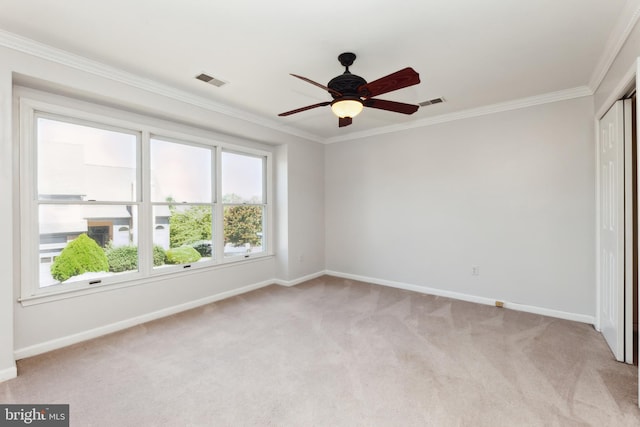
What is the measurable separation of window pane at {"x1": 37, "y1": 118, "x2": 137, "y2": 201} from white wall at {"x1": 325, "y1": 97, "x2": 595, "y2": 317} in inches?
136

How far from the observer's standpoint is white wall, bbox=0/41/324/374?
2346mm

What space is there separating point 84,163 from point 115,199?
1.52 ft

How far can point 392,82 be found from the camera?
2.19 meters

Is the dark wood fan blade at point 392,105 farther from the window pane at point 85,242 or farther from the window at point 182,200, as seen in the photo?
the window pane at point 85,242

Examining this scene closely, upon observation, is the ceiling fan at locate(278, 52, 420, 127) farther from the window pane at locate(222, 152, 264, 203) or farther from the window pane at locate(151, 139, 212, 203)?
the window pane at locate(222, 152, 264, 203)

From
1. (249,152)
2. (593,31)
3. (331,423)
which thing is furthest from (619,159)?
(249,152)

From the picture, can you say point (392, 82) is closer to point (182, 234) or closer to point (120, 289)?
point (182, 234)

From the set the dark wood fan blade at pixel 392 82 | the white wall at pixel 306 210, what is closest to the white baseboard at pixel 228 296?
the white wall at pixel 306 210

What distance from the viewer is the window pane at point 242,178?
178 inches

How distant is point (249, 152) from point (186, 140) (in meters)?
1.05

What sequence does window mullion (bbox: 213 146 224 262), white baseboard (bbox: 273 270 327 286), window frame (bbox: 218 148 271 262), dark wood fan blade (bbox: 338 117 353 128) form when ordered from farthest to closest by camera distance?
white baseboard (bbox: 273 270 327 286) → window frame (bbox: 218 148 271 262) → window mullion (bbox: 213 146 224 262) → dark wood fan blade (bbox: 338 117 353 128)

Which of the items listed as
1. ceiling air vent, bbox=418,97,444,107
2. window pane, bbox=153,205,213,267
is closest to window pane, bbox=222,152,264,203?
window pane, bbox=153,205,213,267

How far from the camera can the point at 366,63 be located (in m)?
2.79

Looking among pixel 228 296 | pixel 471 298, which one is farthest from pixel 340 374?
pixel 471 298
